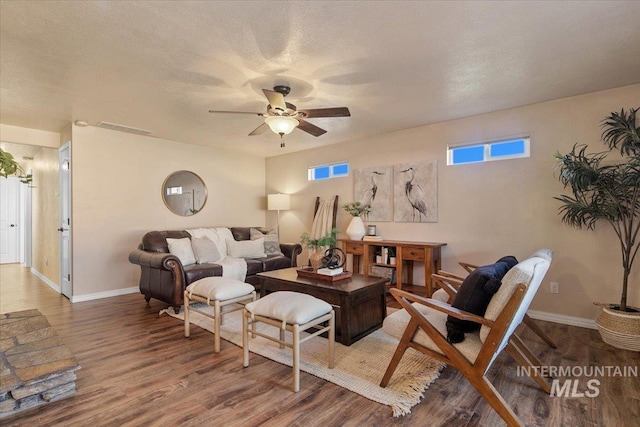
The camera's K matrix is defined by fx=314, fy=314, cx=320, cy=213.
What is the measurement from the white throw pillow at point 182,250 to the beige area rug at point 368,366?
1323mm

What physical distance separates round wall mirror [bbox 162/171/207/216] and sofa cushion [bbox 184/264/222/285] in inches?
65.0

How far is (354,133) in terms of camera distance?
4.78 m

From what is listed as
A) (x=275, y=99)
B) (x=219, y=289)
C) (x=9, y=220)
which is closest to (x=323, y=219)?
(x=219, y=289)

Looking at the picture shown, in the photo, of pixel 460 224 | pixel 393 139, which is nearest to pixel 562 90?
pixel 460 224

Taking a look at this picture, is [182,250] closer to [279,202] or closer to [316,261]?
[316,261]

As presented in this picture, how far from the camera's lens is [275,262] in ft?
15.8

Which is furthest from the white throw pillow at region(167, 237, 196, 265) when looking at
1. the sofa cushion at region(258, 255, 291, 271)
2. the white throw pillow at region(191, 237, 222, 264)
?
the sofa cushion at region(258, 255, 291, 271)

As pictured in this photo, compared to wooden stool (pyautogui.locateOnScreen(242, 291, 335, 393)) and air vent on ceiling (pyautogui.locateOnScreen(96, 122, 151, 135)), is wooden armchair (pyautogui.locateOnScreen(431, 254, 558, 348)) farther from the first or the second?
air vent on ceiling (pyautogui.locateOnScreen(96, 122, 151, 135))

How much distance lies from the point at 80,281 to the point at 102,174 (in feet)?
4.95

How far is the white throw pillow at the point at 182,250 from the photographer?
4027mm

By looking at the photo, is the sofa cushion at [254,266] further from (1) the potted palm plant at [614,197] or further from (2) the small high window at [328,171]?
(1) the potted palm plant at [614,197]

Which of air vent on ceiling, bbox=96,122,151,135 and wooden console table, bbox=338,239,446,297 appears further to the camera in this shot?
air vent on ceiling, bbox=96,122,151,135

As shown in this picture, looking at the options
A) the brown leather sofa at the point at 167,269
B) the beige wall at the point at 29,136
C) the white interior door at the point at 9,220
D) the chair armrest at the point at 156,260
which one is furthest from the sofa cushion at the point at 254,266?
the white interior door at the point at 9,220

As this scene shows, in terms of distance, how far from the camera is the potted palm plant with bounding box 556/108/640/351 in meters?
2.69
